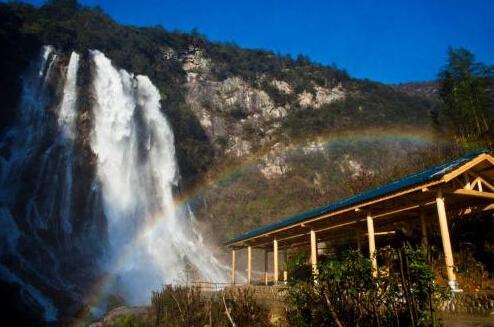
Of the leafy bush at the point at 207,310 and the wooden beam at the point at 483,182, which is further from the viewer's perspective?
the wooden beam at the point at 483,182

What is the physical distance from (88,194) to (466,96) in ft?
118

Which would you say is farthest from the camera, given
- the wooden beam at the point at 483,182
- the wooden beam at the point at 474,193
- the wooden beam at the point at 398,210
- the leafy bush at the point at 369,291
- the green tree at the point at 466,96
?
the green tree at the point at 466,96

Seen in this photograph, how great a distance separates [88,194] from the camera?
130ft

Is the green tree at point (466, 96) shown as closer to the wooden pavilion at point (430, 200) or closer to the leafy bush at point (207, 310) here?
the wooden pavilion at point (430, 200)

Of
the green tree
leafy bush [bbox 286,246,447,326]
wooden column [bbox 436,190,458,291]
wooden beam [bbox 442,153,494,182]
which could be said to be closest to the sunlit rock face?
leafy bush [bbox 286,246,447,326]

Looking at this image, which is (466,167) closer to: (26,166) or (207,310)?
(207,310)

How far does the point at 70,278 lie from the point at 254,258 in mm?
26537

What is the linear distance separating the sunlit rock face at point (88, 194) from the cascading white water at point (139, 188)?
0.11 metres

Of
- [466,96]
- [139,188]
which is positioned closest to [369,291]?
[466,96]

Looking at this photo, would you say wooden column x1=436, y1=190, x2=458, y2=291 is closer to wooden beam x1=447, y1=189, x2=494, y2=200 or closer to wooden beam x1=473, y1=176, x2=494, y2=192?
wooden beam x1=447, y1=189, x2=494, y2=200

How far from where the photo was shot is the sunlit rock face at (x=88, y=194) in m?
30.2

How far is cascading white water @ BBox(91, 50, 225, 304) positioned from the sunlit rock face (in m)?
0.11

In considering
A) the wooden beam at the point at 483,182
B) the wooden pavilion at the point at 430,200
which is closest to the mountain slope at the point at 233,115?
the wooden pavilion at the point at 430,200

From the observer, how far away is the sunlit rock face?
30.2 metres
